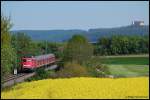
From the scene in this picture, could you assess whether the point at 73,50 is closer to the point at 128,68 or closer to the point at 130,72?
the point at 130,72

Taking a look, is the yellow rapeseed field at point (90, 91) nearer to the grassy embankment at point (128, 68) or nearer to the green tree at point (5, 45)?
the green tree at point (5, 45)

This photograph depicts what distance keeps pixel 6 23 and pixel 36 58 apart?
46.2 m

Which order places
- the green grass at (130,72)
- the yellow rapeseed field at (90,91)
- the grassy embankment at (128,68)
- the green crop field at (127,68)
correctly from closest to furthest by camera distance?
1. the yellow rapeseed field at (90,91)
2. the green grass at (130,72)
3. the green crop field at (127,68)
4. the grassy embankment at (128,68)

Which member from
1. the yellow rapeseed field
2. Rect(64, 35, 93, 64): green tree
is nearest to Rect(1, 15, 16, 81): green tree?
the yellow rapeseed field

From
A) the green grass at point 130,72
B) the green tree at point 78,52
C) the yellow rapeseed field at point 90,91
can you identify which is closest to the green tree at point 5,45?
the yellow rapeseed field at point 90,91

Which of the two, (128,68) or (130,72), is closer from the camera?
(130,72)

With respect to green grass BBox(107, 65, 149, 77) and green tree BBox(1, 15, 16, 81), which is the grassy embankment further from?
green tree BBox(1, 15, 16, 81)

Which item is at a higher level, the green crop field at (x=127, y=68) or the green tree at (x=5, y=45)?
the green tree at (x=5, y=45)

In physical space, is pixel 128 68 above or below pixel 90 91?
below

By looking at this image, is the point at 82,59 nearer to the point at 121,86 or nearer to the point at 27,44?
the point at 27,44

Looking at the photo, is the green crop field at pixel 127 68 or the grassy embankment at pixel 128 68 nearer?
the green crop field at pixel 127 68

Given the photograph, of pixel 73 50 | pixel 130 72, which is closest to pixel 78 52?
pixel 73 50

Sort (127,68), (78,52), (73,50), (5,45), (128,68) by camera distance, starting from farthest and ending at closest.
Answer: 1. (127,68)
2. (128,68)
3. (73,50)
4. (78,52)
5. (5,45)

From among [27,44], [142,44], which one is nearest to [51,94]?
[27,44]
